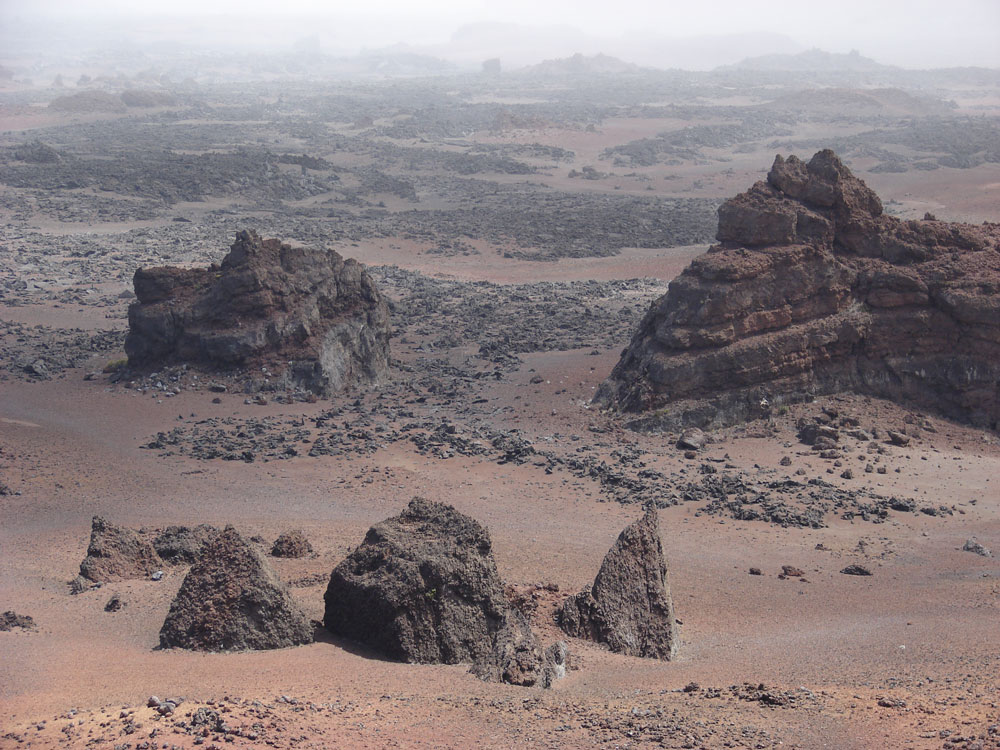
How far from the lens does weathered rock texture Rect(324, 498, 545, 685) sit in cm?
1084

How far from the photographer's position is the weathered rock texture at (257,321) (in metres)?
25.8

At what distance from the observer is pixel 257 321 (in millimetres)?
26094

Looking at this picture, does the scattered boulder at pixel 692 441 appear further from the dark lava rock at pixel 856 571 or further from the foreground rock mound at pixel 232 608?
the foreground rock mound at pixel 232 608

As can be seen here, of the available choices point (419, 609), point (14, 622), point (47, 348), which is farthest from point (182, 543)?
point (47, 348)

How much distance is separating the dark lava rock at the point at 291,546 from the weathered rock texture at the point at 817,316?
9572 millimetres

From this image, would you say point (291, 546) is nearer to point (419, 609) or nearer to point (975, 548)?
point (419, 609)

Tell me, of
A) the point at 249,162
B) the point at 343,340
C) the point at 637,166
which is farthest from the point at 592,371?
the point at 637,166

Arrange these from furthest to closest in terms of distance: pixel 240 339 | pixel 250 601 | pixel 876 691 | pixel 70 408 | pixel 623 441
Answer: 1. pixel 240 339
2. pixel 70 408
3. pixel 623 441
4. pixel 250 601
5. pixel 876 691

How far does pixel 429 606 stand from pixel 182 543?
5489 millimetres

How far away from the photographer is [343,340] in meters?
27.0

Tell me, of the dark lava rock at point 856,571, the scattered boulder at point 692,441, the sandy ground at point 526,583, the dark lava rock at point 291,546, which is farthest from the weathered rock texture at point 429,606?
the scattered boulder at point 692,441

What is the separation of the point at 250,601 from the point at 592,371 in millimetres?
16735

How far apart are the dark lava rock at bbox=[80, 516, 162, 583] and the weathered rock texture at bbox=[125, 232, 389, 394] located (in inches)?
451

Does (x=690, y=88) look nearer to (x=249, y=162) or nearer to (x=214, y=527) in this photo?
(x=249, y=162)
